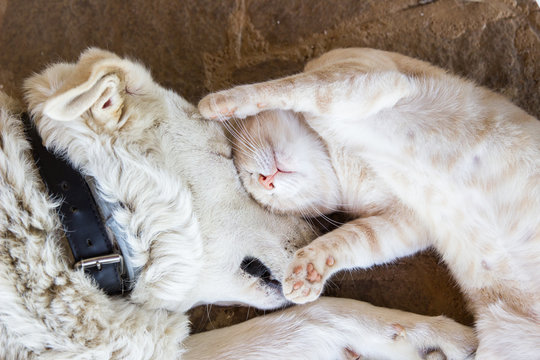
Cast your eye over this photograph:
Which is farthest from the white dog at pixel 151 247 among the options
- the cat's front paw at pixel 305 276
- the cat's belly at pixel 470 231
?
the cat's belly at pixel 470 231

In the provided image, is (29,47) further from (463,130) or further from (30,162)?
(463,130)

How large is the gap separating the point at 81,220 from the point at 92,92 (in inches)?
18.1

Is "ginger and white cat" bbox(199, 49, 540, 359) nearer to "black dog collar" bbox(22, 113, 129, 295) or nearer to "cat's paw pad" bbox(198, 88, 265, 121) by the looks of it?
"cat's paw pad" bbox(198, 88, 265, 121)

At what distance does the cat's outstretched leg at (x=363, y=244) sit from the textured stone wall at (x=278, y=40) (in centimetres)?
20

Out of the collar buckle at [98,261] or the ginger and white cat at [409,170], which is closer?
the collar buckle at [98,261]

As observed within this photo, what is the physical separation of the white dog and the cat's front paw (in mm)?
114

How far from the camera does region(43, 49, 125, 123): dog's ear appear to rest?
1.62m

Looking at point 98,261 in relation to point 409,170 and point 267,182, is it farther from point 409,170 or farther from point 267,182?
point 409,170

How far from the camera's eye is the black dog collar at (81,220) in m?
1.83

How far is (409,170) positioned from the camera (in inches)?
86.4

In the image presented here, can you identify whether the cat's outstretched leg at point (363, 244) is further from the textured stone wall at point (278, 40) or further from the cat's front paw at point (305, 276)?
the textured stone wall at point (278, 40)

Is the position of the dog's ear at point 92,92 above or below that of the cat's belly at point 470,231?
above

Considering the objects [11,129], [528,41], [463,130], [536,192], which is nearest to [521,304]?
[536,192]

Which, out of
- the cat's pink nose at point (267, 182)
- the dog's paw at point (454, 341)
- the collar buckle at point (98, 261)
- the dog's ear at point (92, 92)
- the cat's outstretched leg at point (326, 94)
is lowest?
the dog's paw at point (454, 341)
